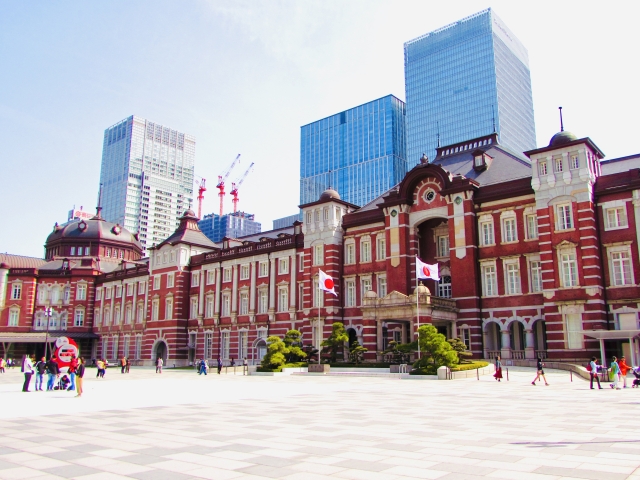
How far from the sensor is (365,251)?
4825 centimetres

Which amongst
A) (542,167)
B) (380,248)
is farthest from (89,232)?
(542,167)

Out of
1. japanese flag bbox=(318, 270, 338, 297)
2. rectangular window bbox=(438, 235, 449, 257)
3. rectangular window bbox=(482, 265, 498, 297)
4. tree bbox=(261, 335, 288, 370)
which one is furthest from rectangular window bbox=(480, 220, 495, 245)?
tree bbox=(261, 335, 288, 370)

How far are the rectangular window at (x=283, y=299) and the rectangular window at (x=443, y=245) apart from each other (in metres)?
16.6

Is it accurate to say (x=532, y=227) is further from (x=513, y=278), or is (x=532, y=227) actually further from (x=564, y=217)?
(x=513, y=278)

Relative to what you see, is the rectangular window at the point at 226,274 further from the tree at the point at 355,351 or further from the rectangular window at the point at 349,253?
the tree at the point at 355,351

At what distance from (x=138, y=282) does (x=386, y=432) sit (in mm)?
63938

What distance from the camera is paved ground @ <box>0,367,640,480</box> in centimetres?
830

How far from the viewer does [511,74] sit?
13788 cm

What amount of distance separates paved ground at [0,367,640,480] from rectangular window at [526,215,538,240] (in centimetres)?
2017

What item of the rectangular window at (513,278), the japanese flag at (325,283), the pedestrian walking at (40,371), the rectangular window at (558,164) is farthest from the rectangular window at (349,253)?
the pedestrian walking at (40,371)

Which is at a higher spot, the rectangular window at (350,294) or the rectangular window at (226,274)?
the rectangular window at (226,274)

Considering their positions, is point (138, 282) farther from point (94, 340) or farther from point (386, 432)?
point (386, 432)

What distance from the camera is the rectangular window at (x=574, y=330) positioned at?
34.7m

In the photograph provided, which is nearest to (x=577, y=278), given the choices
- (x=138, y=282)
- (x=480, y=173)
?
(x=480, y=173)
